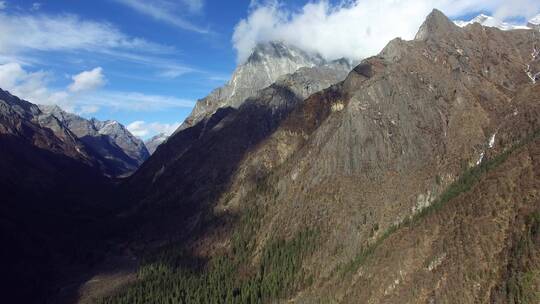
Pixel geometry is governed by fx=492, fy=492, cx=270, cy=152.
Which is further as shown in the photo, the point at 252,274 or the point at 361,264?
the point at 252,274

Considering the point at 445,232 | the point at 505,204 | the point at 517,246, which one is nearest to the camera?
the point at 517,246

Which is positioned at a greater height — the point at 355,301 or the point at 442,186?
the point at 442,186

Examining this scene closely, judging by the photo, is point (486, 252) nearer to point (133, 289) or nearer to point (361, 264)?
point (361, 264)

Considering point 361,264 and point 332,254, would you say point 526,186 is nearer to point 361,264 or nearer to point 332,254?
point 361,264

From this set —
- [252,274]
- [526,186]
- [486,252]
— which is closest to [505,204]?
[526,186]

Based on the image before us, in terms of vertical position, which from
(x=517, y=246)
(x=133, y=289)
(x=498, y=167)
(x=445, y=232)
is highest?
(x=133, y=289)

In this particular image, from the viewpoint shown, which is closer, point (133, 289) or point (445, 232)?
point (445, 232)

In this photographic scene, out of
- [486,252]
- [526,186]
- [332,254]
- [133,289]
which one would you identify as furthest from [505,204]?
[133,289]

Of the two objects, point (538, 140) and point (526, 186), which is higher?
point (538, 140)

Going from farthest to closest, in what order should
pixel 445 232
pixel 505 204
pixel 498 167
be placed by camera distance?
pixel 498 167
pixel 445 232
pixel 505 204
